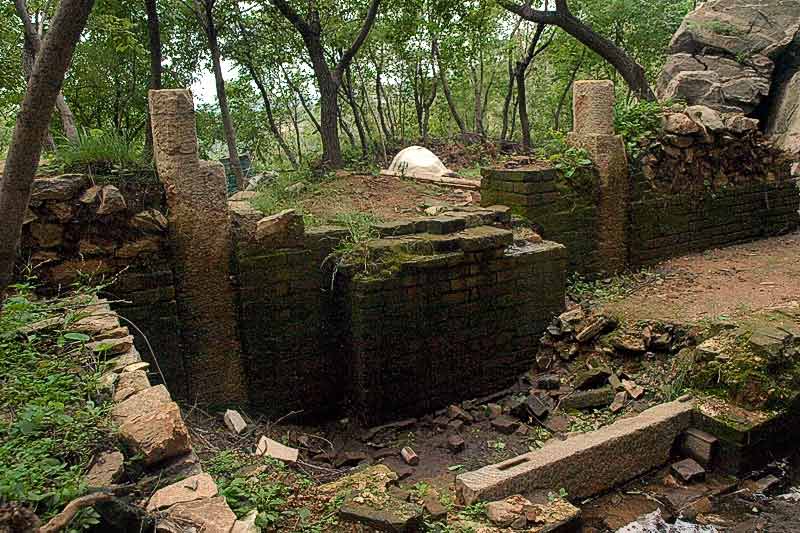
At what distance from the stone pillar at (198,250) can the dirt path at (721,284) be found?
3.79 meters

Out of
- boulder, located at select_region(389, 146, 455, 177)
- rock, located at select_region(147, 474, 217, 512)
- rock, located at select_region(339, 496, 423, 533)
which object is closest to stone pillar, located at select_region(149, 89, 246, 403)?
rock, located at select_region(339, 496, 423, 533)

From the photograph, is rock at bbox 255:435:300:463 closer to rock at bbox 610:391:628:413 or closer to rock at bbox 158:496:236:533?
rock at bbox 158:496:236:533

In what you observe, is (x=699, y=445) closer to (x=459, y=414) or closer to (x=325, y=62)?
(x=459, y=414)

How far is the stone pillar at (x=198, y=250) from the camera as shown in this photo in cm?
466

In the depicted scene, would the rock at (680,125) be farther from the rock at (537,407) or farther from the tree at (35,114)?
the tree at (35,114)

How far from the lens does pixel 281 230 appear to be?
4945 millimetres

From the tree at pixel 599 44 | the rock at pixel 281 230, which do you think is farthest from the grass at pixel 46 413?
the tree at pixel 599 44

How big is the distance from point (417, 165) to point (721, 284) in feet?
15.4

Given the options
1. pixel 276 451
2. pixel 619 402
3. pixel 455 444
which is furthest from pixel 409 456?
pixel 619 402

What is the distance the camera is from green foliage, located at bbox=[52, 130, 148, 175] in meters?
4.55

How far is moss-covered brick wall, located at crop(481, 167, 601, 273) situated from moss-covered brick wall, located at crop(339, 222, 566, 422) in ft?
2.89

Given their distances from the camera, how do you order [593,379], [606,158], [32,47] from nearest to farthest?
[593,379] → [606,158] → [32,47]

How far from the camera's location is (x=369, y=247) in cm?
505

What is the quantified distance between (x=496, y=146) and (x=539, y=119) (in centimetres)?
772
